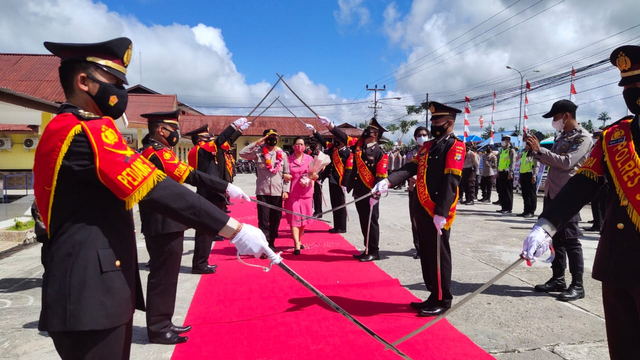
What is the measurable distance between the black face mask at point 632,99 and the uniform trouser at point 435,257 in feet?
7.13

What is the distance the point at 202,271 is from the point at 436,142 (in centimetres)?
352

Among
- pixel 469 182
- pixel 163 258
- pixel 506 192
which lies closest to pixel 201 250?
pixel 163 258

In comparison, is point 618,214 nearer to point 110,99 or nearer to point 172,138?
point 110,99

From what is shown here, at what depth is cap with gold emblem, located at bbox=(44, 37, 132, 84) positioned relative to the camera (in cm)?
178

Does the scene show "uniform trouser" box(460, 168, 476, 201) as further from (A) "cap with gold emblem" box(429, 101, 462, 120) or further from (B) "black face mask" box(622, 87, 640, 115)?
(B) "black face mask" box(622, 87, 640, 115)

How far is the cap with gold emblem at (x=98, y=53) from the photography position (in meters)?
1.78

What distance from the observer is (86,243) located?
1681 mm

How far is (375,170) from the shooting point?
6.20 meters

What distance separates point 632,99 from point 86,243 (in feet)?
8.86

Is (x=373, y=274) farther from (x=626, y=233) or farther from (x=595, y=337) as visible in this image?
(x=626, y=233)

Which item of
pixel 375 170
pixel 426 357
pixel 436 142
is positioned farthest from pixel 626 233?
pixel 375 170

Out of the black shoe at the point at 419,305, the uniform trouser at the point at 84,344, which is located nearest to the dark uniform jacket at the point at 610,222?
the black shoe at the point at 419,305

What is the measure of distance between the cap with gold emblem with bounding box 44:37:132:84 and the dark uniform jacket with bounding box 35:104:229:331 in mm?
229

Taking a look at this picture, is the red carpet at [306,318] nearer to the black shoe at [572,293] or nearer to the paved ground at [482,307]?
the paved ground at [482,307]
